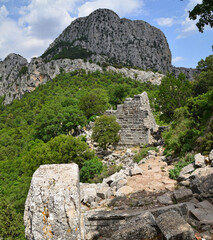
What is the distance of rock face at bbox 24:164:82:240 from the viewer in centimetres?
218

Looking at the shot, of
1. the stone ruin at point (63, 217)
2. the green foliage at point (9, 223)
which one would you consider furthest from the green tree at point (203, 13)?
the green foliage at point (9, 223)

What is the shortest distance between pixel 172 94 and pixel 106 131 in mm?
5873

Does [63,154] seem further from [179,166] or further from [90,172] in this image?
[179,166]

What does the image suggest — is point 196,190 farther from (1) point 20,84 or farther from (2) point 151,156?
(1) point 20,84

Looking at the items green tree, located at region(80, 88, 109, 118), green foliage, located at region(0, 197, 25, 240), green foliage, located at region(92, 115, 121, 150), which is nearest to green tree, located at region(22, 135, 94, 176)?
green foliage, located at region(92, 115, 121, 150)

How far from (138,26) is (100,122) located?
123336 millimetres

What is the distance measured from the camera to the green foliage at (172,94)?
1357cm

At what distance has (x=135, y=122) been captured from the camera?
41.9 feet

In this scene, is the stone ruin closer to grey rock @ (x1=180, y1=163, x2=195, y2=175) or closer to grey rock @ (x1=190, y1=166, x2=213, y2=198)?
grey rock @ (x1=190, y1=166, x2=213, y2=198)

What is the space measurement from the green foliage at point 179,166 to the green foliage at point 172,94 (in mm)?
6702

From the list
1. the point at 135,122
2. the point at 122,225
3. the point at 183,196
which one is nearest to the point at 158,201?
the point at 183,196

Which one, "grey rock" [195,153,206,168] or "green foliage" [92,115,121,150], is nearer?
"grey rock" [195,153,206,168]

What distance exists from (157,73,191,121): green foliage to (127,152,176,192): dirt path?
644 centimetres

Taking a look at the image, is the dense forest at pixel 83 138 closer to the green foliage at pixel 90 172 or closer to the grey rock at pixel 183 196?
the green foliage at pixel 90 172
